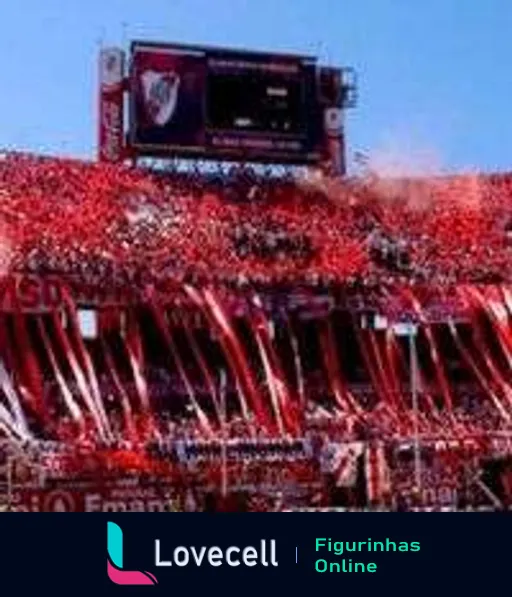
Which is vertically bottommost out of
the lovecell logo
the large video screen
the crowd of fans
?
the lovecell logo

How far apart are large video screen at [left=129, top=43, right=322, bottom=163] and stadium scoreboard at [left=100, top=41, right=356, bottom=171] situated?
0.11 feet

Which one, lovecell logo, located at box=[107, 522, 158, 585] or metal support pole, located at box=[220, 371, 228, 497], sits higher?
metal support pole, located at box=[220, 371, 228, 497]

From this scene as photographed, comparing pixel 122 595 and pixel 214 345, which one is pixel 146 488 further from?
pixel 122 595

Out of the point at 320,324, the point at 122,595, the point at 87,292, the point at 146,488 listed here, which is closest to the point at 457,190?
the point at 320,324

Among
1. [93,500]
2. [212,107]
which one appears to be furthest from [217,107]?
[93,500]

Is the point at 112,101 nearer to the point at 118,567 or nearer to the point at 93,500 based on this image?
the point at 93,500

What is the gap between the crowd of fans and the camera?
163ft

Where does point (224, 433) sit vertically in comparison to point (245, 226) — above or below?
below

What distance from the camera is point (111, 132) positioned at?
54281mm

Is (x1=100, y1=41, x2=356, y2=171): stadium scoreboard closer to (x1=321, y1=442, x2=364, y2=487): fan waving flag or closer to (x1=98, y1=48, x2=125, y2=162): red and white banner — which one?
(x1=98, y1=48, x2=125, y2=162): red and white banner

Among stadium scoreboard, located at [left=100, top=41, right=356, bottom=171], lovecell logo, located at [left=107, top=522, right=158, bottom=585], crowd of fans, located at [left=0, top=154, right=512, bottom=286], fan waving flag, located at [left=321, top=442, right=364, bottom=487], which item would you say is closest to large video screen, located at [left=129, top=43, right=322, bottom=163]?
stadium scoreboard, located at [left=100, top=41, right=356, bottom=171]

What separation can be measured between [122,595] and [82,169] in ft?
125

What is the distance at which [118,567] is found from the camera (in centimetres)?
1728

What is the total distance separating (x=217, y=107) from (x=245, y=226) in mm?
4144
